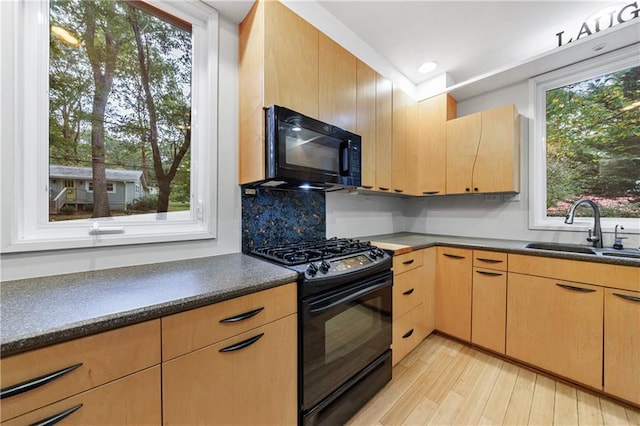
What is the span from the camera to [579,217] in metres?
2.10

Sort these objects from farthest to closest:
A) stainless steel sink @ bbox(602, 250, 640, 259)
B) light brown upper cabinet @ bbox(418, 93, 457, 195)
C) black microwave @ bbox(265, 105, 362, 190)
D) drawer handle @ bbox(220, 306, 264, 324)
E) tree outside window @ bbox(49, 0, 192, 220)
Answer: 1. light brown upper cabinet @ bbox(418, 93, 457, 195)
2. stainless steel sink @ bbox(602, 250, 640, 259)
3. black microwave @ bbox(265, 105, 362, 190)
4. tree outside window @ bbox(49, 0, 192, 220)
5. drawer handle @ bbox(220, 306, 264, 324)

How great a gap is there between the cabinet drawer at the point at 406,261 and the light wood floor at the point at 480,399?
2.52 ft

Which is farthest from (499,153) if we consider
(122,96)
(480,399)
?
(122,96)

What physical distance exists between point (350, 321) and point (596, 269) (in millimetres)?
1613

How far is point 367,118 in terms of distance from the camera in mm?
2049

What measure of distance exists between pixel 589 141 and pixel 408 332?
2.25 m

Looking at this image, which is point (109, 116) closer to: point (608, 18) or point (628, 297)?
point (628, 297)

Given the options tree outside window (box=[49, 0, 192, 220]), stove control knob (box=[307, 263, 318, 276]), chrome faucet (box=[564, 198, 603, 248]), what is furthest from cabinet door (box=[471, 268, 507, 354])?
tree outside window (box=[49, 0, 192, 220])

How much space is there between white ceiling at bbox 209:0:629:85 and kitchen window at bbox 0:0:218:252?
48 cm

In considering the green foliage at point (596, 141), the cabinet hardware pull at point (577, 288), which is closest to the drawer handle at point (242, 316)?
the cabinet hardware pull at point (577, 288)

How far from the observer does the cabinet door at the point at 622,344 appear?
143cm

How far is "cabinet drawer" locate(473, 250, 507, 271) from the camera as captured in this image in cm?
192

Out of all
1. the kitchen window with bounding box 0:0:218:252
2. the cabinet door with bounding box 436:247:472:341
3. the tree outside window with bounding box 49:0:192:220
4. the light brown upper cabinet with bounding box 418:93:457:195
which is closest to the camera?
the kitchen window with bounding box 0:0:218:252

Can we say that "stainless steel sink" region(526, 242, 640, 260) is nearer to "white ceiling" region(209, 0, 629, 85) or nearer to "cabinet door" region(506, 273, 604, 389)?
"cabinet door" region(506, 273, 604, 389)
